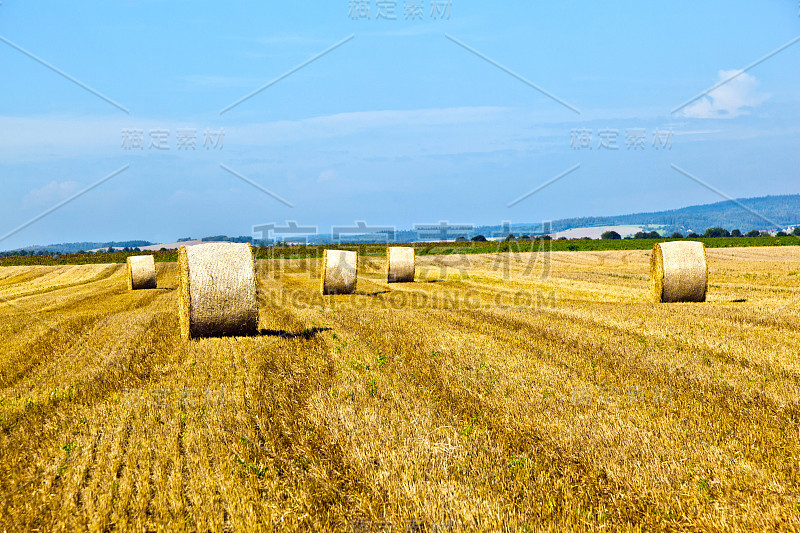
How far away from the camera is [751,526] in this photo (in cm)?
416

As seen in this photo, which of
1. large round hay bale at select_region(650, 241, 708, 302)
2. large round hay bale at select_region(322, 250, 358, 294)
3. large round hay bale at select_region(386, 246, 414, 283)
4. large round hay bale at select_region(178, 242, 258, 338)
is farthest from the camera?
large round hay bale at select_region(386, 246, 414, 283)

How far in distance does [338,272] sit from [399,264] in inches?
245

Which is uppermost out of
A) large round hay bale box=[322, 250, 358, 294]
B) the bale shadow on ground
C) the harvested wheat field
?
large round hay bale box=[322, 250, 358, 294]

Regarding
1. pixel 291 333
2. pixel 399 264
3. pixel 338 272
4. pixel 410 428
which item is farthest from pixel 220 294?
pixel 399 264

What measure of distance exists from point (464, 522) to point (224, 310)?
27.1ft

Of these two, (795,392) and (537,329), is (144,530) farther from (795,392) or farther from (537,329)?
(537,329)

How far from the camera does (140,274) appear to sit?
89.7ft

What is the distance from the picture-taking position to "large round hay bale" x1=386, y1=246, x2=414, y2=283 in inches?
1050

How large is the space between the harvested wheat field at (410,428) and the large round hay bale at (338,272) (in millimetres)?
8163

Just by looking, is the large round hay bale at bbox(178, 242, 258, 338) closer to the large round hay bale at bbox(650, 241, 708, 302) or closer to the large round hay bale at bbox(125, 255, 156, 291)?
the large round hay bale at bbox(650, 241, 708, 302)

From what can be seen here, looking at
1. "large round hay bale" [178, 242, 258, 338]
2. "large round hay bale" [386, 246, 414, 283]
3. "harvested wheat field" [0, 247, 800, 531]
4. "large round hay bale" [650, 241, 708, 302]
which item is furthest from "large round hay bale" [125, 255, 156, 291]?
"large round hay bale" [650, 241, 708, 302]

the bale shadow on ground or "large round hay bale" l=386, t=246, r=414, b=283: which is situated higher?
"large round hay bale" l=386, t=246, r=414, b=283

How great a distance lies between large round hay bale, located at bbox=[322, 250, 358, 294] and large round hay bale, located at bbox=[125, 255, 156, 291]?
11.0 meters

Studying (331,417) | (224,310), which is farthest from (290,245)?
(331,417)
